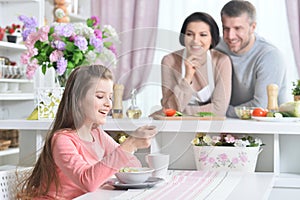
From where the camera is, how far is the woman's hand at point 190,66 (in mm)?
1831

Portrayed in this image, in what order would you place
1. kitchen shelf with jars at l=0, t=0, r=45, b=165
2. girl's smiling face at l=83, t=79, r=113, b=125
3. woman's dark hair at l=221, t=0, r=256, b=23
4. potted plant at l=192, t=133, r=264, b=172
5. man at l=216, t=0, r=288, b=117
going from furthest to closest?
1. kitchen shelf with jars at l=0, t=0, r=45, b=165
2. woman's dark hair at l=221, t=0, r=256, b=23
3. man at l=216, t=0, r=288, b=117
4. potted plant at l=192, t=133, r=264, b=172
5. girl's smiling face at l=83, t=79, r=113, b=125

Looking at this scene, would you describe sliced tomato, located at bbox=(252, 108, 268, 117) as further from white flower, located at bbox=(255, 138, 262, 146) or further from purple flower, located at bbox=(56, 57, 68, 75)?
purple flower, located at bbox=(56, 57, 68, 75)

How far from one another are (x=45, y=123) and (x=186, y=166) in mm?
628

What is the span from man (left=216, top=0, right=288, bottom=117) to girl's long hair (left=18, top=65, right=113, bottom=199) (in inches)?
46.8

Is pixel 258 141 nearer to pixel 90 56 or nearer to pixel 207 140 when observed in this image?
pixel 207 140

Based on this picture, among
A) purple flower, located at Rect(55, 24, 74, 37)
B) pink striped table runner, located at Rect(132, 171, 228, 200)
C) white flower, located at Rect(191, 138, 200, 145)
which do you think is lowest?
pink striped table runner, located at Rect(132, 171, 228, 200)

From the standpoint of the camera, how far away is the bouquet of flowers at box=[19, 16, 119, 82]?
2373 millimetres

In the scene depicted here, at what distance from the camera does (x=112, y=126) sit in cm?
224

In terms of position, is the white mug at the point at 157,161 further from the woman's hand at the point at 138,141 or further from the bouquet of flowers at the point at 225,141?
the bouquet of flowers at the point at 225,141

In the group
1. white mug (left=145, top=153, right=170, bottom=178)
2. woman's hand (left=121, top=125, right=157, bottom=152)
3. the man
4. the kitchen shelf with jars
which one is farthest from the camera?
the kitchen shelf with jars

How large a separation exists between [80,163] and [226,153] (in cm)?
70

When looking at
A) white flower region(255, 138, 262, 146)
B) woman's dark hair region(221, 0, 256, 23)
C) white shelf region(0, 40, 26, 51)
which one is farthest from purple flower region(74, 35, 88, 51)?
white shelf region(0, 40, 26, 51)

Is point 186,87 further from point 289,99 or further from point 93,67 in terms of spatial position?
point 289,99

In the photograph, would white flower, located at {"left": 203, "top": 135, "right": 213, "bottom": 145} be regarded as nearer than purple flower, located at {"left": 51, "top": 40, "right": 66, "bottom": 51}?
Yes
